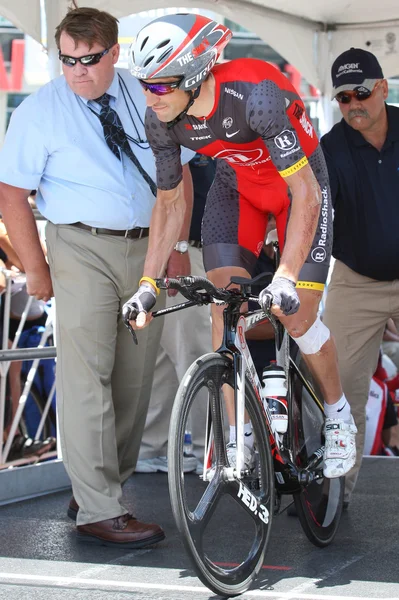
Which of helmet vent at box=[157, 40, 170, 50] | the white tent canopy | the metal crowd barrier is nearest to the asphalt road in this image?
the metal crowd barrier

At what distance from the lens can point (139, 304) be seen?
139 inches

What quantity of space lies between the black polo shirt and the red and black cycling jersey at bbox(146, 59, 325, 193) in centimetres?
101

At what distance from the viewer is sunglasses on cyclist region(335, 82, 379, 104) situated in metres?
5.00

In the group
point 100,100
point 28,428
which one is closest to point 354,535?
point 100,100

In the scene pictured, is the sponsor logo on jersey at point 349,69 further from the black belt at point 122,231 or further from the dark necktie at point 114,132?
the black belt at point 122,231

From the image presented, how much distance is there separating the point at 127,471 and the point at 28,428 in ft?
6.77

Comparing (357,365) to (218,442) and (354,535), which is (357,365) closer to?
(354,535)

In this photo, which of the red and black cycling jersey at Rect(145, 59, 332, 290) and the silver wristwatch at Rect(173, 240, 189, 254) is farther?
the silver wristwatch at Rect(173, 240, 189, 254)

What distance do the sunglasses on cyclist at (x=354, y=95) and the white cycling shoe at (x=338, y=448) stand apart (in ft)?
5.45

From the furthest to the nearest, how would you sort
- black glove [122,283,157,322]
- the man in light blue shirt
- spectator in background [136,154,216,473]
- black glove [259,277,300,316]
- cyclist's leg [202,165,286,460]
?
spectator in background [136,154,216,473], the man in light blue shirt, cyclist's leg [202,165,286,460], black glove [122,283,157,322], black glove [259,277,300,316]

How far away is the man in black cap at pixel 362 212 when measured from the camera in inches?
198

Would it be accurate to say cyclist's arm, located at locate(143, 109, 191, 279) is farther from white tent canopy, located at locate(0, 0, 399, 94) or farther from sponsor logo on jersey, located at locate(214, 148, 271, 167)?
white tent canopy, located at locate(0, 0, 399, 94)

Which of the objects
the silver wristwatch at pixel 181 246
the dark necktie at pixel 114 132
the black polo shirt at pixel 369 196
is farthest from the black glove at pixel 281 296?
the black polo shirt at pixel 369 196

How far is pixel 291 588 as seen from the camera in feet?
12.1
